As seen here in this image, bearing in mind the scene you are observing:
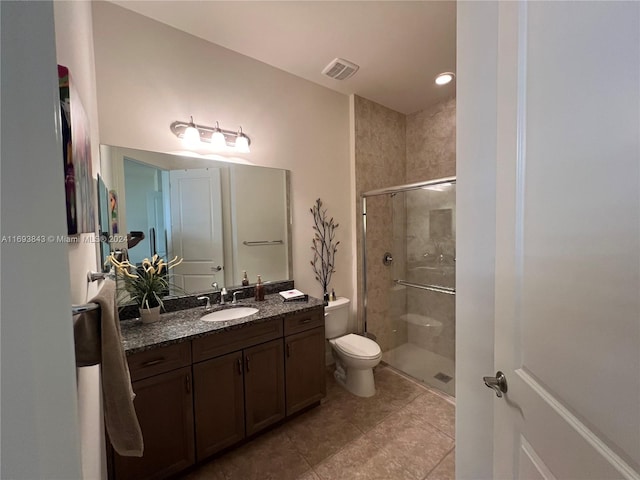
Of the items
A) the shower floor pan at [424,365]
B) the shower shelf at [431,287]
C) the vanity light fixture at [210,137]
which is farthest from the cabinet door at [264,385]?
the shower shelf at [431,287]

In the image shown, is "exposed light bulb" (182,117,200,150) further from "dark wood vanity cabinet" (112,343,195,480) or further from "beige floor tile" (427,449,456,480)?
"beige floor tile" (427,449,456,480)

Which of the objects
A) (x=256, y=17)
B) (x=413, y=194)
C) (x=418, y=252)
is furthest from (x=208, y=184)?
(x=418, y=252)

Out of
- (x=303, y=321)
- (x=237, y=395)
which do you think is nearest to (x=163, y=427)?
(x=237, y=395)

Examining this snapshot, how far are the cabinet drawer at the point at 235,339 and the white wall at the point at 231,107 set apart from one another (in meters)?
0.75

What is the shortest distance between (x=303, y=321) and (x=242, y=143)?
149cm

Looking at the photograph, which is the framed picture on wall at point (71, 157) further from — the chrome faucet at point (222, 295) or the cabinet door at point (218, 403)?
the chrome faucet at point (222, 295)

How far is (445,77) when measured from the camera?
2.34m

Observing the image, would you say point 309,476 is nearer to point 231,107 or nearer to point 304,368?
point 304,368

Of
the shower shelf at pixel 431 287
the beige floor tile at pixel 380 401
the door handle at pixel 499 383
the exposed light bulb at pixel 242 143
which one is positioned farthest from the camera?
the shower shelf at pixel 431 287

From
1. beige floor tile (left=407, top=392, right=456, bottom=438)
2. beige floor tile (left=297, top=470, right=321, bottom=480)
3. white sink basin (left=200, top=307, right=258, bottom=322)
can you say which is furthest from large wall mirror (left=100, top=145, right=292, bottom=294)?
beige floor tile (left=407, top=392, right=456, bottom=438)

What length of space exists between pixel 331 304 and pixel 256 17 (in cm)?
232

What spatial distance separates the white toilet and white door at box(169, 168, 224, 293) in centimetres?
112

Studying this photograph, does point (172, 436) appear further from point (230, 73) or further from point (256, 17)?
point (256, 17)

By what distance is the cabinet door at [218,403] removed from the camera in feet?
4.84
